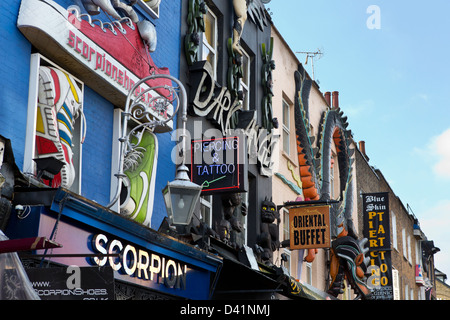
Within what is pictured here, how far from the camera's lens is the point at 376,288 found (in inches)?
1118

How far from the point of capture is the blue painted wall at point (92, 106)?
959cm

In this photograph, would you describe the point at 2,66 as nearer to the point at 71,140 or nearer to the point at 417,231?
the point at 71,140

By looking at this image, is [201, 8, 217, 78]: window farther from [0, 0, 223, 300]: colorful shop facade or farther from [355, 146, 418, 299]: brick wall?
[355, 146, 418, 299]: brick wall

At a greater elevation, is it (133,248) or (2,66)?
(2,66)

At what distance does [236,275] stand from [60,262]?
5.15 meters

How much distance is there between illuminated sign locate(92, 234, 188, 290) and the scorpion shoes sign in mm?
16946

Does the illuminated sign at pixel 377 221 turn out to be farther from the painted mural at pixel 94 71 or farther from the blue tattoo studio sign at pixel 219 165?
the painted mural at pixel 94 71

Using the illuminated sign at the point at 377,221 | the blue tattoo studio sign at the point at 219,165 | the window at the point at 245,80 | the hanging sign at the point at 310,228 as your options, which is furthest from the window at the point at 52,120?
the illuminated sign at the point at 377,221

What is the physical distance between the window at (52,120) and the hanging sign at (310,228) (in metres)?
9.37

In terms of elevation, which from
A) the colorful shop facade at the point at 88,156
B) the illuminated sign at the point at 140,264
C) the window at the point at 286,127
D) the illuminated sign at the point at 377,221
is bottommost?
the illuminated sign at the point at 140,264

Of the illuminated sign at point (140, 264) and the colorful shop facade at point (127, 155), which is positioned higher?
the colorful shop facade at point (127, 155)

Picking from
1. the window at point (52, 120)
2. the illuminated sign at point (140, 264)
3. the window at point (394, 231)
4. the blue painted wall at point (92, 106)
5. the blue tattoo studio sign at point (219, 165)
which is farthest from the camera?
the window at point (394, 231)
